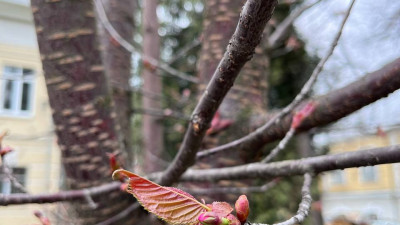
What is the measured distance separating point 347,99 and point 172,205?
0.55 meters

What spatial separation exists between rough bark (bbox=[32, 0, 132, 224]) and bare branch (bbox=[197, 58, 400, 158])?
11.7 inches

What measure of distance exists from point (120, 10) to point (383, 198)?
1485cm

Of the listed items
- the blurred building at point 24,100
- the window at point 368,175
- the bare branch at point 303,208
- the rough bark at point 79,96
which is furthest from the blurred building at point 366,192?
the bare branch at point 303,208

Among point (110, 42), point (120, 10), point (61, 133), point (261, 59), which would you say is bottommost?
point (61, 133)

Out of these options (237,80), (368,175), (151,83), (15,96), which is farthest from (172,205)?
(368,175)

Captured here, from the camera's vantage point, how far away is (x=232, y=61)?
53cm

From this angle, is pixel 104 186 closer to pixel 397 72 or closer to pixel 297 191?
pixel 397 72

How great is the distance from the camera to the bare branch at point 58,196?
35.0 inches

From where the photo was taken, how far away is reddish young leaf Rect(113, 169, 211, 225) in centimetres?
45

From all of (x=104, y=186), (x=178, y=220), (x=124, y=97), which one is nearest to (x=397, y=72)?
(x=178, y=220)

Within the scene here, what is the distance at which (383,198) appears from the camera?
575 inches

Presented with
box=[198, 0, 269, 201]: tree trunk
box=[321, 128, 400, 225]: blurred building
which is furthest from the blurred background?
box=[321, 128, 400, 225]: blurred building

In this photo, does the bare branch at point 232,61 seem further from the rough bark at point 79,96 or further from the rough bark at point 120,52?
the rough bark at point 120,52

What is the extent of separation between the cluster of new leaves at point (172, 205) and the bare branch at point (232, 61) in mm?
180
